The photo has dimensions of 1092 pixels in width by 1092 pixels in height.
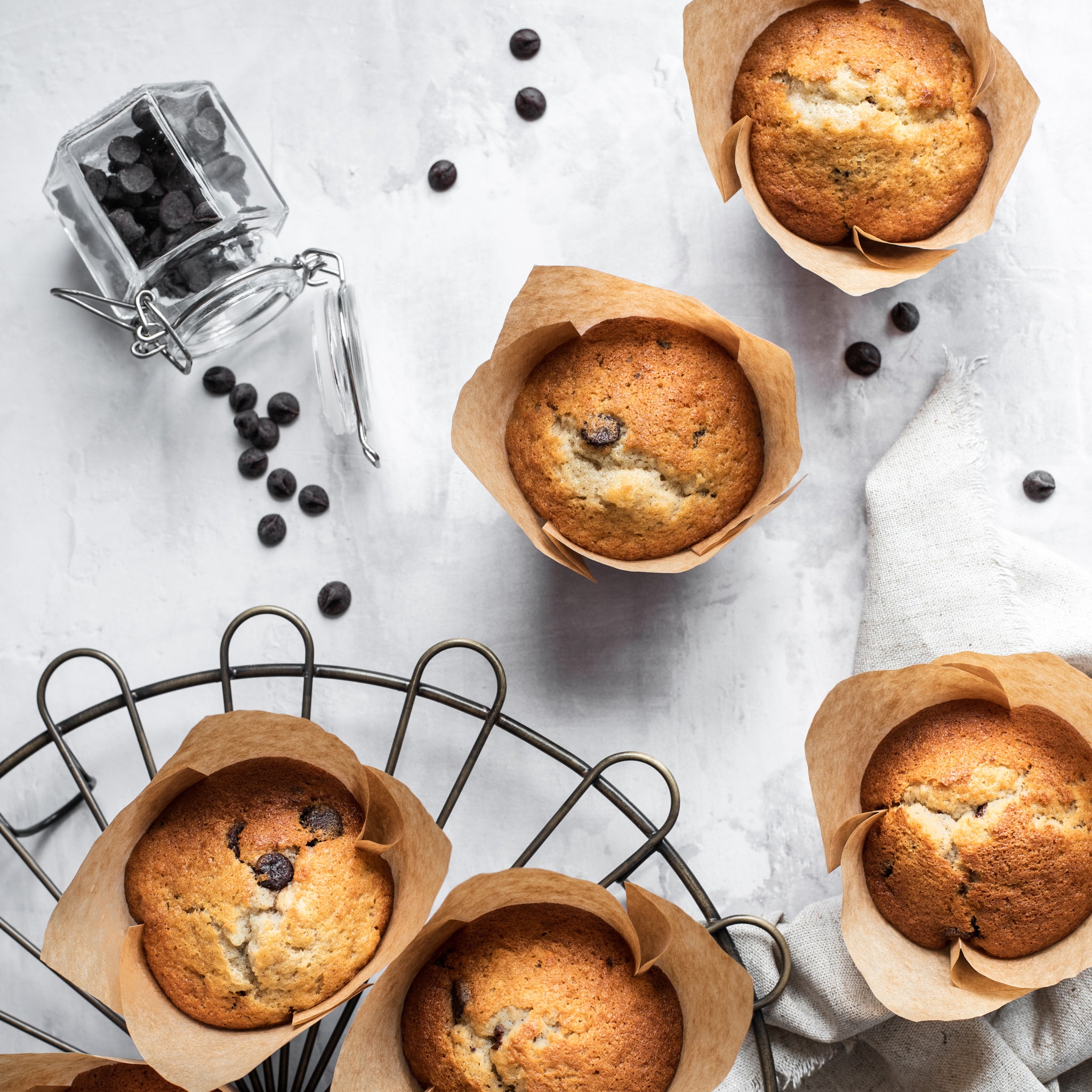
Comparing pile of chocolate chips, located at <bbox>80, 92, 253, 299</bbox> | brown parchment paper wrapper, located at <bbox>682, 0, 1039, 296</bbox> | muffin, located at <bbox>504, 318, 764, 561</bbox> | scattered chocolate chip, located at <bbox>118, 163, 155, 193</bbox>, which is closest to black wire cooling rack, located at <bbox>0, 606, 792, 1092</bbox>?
muffin, located at <bbox>504, 318, 764, 561</bbox>

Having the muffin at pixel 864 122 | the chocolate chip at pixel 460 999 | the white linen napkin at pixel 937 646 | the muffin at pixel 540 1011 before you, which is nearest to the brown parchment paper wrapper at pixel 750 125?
the muffin at pixel 864 122

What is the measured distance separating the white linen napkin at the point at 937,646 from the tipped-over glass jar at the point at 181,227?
109 centimetres

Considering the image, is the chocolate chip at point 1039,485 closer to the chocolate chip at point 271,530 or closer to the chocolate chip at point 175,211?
the chocolate chip at point 271,530

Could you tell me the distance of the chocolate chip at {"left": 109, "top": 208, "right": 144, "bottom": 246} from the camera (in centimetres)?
191

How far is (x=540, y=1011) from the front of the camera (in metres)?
1.65

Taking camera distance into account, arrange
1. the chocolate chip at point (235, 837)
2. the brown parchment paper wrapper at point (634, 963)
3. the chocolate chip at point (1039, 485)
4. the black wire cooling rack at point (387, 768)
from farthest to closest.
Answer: the chocolate chip at point (1039, 485)
the black wire cooling rack at point (387, 768)
the chocolate chip at point (235, 837)
the brown parchment paper wrapper at point (634, 963)

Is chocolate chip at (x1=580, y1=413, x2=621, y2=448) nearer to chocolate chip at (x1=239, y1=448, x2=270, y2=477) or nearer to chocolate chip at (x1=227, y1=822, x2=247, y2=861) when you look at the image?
chocolate chip at (x1=239, y1=448, x2=270, y2=477)

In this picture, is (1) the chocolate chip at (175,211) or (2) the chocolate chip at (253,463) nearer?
(1) the chocolate chip at (175,211)

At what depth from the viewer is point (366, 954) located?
1.71 metres

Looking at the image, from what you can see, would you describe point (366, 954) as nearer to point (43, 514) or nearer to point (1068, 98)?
point (43, 514)

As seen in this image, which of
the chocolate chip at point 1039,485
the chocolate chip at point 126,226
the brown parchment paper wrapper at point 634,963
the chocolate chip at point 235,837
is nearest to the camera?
the brown parchment paper wrapper at point 634,963

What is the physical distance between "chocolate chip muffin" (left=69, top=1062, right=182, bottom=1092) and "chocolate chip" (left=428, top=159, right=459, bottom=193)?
179cm

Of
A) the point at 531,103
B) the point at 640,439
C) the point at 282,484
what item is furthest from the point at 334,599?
the point at 531,103

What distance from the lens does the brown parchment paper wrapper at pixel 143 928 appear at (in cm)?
162
